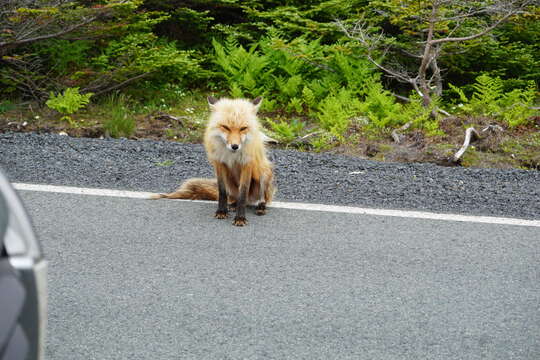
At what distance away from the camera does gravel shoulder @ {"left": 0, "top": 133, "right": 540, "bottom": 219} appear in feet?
18.0

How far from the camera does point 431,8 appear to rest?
8891mm

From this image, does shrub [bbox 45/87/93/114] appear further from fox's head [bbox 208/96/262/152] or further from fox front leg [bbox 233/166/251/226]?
fox front leg [bbox 233/166/251/226]

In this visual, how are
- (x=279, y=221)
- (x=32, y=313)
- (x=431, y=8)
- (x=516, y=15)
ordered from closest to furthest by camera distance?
(x=32, y=313), (x=279, y=221), (x=516, y=15), (x=431, y=8)

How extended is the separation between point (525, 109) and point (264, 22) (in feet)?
15.6

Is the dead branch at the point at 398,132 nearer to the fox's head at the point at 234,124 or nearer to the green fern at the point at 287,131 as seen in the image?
the green fern at the point at 287,131

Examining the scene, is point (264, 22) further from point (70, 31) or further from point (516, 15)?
point (516, 15)

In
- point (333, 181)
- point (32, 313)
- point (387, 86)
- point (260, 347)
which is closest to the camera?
point (32, 313)

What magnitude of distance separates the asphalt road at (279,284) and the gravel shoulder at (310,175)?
1.53 ft

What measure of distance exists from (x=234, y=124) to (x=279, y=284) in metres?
1.66

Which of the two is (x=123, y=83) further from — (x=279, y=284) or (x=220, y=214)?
(x=279, y=284)

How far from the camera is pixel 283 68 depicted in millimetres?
9727

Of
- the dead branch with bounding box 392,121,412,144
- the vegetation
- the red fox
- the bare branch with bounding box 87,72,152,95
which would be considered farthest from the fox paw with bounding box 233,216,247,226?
the bare branch with bounding box 87,72,152,95

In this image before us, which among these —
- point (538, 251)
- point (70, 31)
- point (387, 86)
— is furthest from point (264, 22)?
point (538, 251)

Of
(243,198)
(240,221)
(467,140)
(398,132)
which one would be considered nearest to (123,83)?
(398,132)
